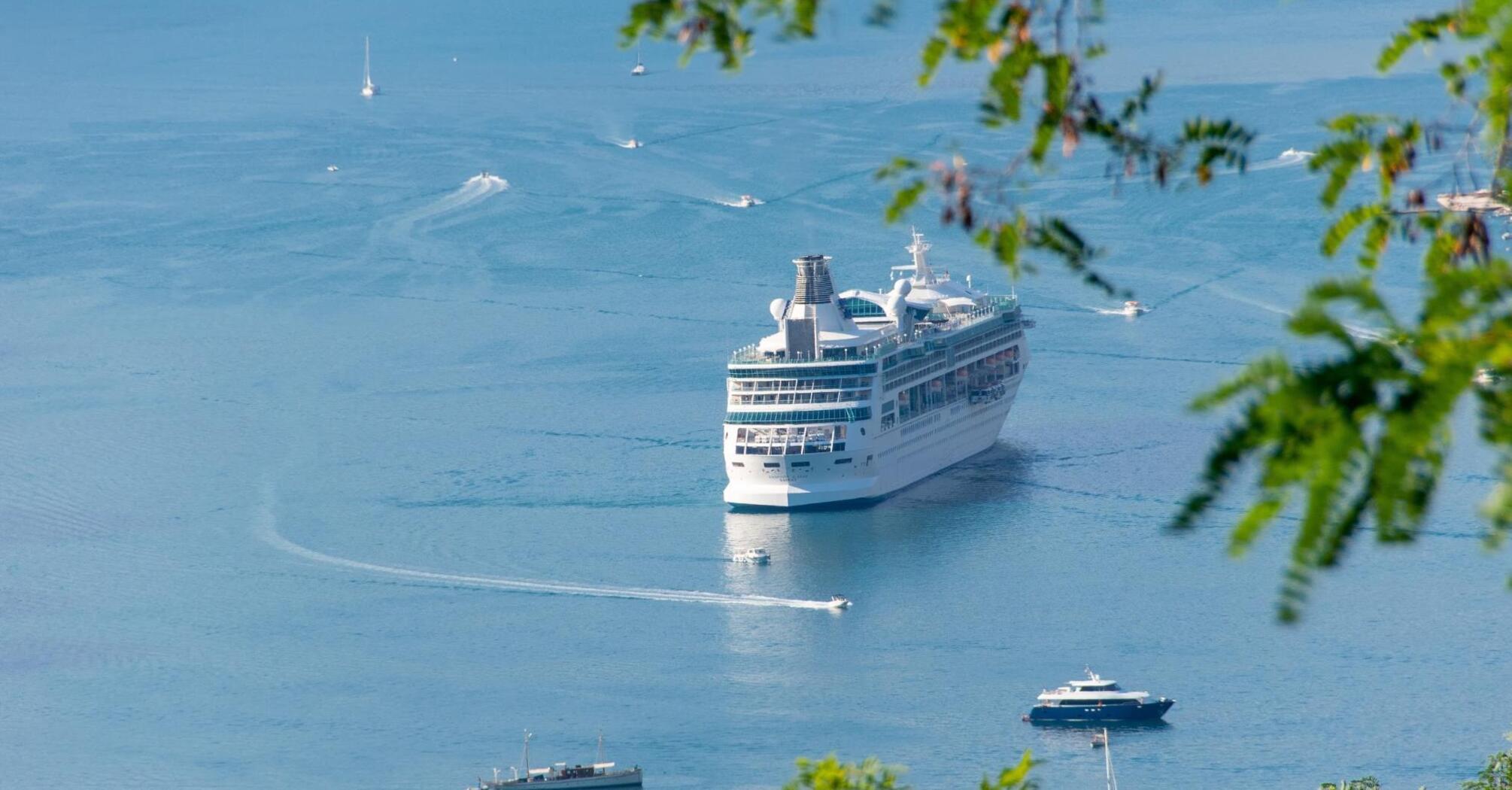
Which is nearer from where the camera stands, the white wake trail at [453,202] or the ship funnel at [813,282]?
the ship funnel at [813,282]

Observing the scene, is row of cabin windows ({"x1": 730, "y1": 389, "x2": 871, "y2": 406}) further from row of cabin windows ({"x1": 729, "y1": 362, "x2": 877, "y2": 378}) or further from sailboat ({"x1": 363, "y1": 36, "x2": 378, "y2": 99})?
sailboat ({"x1": 363, "y1": 36, "x2": 378, "y2": 99})

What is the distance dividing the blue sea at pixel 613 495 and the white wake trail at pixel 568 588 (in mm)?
207

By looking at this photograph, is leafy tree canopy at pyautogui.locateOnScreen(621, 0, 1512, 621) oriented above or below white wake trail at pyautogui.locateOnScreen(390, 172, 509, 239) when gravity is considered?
above

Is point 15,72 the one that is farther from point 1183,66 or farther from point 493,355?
point 493,355

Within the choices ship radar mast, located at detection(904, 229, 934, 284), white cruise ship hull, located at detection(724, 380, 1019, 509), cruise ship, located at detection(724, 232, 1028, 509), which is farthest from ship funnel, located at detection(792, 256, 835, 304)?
ship radar mast, located at detection(904, 229, 934, 284)

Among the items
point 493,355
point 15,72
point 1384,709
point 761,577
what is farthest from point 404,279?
point 15,72

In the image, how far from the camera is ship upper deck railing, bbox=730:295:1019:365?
4562 cm

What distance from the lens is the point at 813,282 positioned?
4550 cm

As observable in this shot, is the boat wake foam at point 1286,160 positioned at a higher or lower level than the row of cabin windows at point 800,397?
higher

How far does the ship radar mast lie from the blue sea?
3.39m

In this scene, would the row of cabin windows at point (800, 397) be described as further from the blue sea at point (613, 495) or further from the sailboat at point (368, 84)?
the sailboat at point (368, 84)

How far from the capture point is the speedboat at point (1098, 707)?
102 ft

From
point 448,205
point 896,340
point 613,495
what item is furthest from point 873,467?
point 448,205

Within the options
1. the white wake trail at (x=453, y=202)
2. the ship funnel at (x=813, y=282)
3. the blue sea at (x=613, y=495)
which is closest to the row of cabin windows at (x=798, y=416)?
the blue sea at (x=613, y=495)
